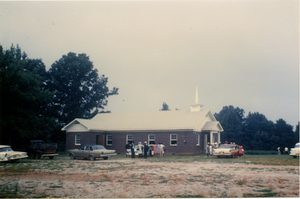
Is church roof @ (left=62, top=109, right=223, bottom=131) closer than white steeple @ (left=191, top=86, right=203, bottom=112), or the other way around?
→ church roof @ (left=62, top=109, right=223, bottom=131)

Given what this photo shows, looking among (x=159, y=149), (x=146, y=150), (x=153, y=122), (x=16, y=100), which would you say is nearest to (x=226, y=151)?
(x=159, y=149)

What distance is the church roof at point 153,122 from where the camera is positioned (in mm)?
38266

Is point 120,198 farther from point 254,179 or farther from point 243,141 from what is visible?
point 243,141

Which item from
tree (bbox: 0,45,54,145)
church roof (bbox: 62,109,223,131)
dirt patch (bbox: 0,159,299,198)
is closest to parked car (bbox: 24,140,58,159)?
tree (bbox: 0,45,54,145)

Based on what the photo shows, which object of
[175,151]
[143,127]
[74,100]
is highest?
[74,100]

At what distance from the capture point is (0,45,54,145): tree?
110 ft

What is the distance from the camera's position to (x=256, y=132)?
55.7 meters

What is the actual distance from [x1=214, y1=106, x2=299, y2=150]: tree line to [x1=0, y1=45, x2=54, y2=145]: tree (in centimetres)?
3501

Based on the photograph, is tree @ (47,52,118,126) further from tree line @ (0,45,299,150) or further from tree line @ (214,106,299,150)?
tree line @ (214,106,299,150)

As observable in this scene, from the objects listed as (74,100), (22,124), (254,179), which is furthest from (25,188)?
(74,100)

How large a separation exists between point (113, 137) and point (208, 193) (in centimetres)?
2989

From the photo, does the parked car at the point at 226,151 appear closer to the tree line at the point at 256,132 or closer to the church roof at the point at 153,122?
the church roof at the point at 153,122

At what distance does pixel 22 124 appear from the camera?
1383 inches

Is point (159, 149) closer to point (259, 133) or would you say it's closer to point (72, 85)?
point (72, 85)
